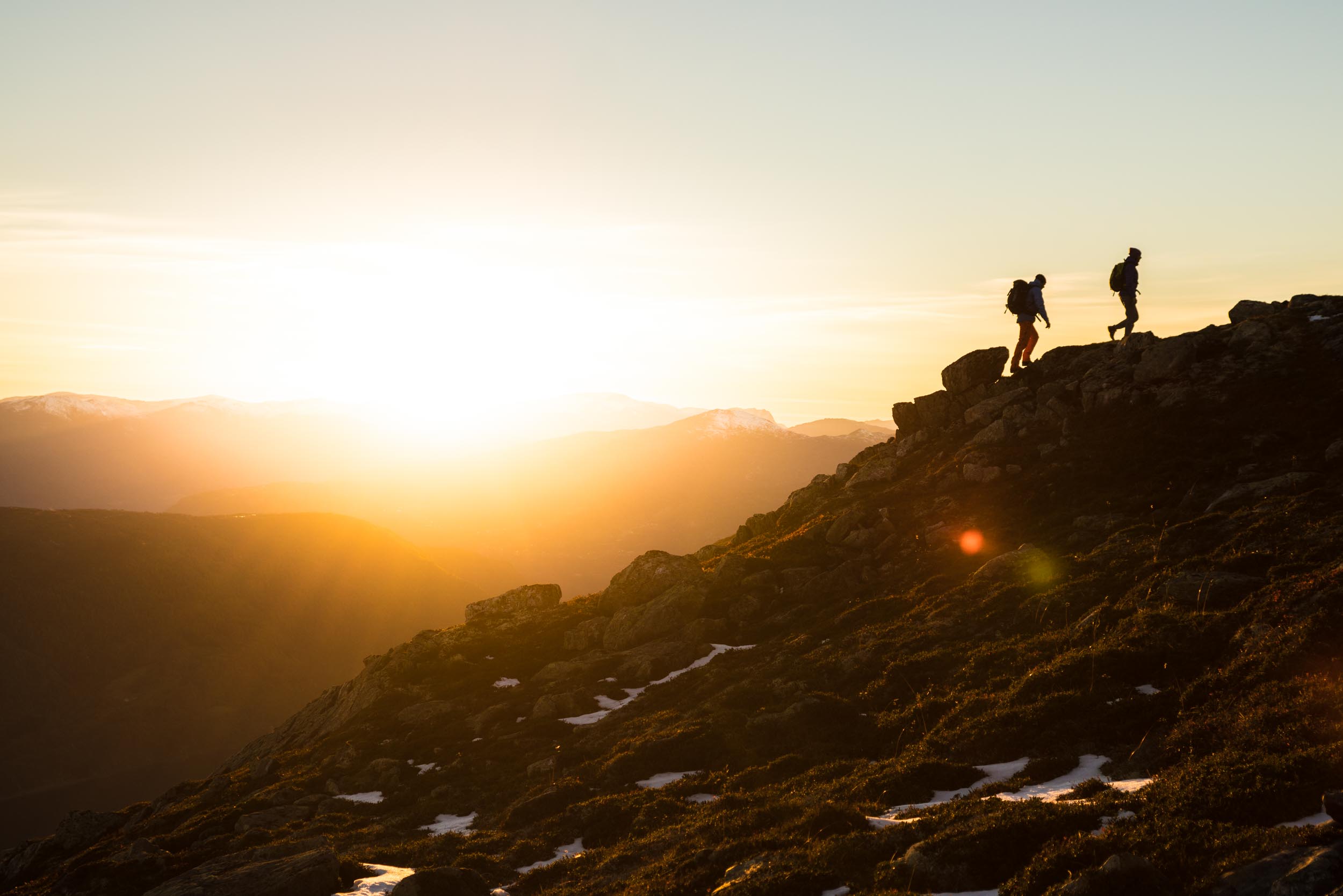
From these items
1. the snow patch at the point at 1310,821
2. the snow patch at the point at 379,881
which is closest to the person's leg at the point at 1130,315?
the snow patch at the point at 1310,821

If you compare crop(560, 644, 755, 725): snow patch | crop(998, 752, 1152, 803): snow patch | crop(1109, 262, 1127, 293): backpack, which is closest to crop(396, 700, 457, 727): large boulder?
crop(560, 644, 755, 725): snow patch

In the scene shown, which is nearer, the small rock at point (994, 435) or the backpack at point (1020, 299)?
the backpack at point (1020, 299)

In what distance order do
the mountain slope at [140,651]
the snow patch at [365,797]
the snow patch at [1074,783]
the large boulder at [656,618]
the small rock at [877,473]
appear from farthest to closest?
1. the mountain slope at [140,651]
2. the small rock at [877,473]
3. the large boulder at [656,618]
4. the snow patch at [365,797]
5. the snow patch at [1074,783]

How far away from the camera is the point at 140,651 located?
162875 mm

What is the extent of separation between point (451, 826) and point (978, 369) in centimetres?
4338

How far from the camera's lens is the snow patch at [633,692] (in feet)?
123

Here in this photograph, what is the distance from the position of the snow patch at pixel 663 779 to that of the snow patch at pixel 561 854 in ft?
11.6

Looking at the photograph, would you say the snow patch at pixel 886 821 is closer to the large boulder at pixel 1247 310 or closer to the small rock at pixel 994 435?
the small rock at pixel 994 435

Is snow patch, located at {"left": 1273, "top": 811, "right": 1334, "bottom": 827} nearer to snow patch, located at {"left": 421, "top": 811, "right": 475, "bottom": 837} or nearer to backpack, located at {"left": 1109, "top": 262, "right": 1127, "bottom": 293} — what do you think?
snow patch, located at {"left": 421, "top": 811, "right": 475, "bottom": 837}

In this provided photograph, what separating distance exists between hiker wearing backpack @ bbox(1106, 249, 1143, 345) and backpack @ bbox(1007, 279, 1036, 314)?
4441mm

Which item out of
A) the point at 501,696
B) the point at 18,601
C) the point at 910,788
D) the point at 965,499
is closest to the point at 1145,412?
the point at 965,499

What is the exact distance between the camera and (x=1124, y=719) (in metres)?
21.0

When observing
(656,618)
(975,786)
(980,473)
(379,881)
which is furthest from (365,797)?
(980,473)

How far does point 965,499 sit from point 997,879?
3158 cm
